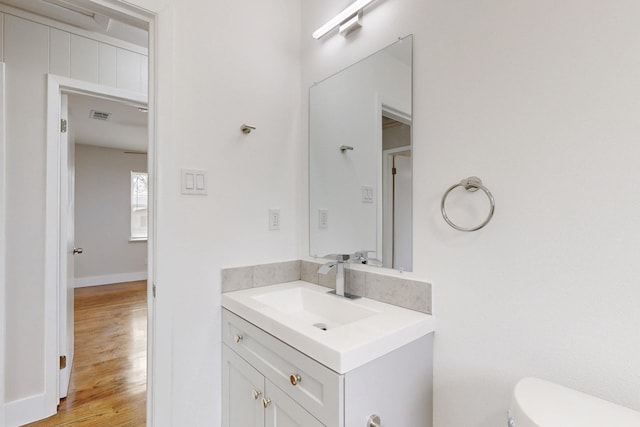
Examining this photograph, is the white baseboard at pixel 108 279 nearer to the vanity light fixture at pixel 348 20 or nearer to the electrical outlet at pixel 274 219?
the electrical outlet at pixel 274 219

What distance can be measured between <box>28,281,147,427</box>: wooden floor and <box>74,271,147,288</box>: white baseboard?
35.9 inches

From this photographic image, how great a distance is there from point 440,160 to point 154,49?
4.02 feet

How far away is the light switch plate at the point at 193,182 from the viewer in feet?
4.34

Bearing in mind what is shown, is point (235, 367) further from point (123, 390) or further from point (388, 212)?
point (123, 390)

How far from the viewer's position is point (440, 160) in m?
1.10

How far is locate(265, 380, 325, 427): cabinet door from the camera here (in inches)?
37.3

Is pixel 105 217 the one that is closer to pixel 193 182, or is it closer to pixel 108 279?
pixel 108 279

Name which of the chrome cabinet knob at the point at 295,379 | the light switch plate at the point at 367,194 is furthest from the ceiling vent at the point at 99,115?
the chrome cabinet knob at the point at 295,379

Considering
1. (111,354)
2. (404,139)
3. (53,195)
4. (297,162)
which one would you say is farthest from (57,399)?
(404,139)

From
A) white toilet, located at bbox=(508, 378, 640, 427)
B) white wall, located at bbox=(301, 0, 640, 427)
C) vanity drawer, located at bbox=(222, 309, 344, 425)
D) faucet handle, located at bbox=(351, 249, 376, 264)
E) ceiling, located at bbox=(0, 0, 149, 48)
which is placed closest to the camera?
white toilet, located at bbox=(508, 378, 640, 427)

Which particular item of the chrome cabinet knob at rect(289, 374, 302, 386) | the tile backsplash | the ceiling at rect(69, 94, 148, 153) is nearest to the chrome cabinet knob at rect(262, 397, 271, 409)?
the chrome cabinet knob at rect(289, 374, 302, 386)

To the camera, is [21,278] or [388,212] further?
[21,278]

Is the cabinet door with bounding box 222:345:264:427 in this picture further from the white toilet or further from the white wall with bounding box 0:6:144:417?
the white wall with bounding box 0:6:144:417

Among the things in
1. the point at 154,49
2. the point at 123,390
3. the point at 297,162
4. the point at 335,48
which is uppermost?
the point at 335,48
